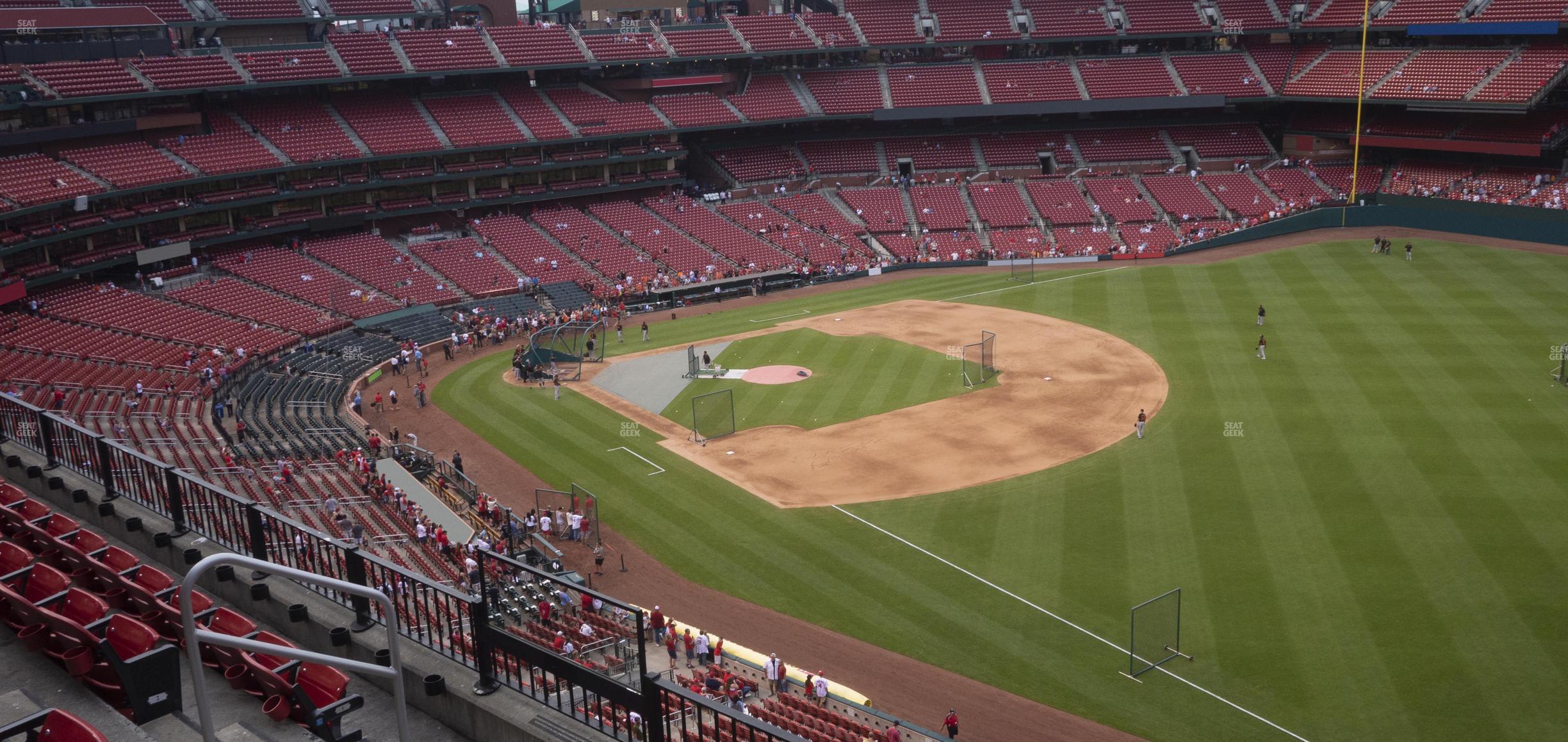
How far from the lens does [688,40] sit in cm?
7550

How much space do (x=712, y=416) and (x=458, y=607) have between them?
3113cm

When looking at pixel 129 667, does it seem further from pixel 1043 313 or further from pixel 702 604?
pixel 1043 313

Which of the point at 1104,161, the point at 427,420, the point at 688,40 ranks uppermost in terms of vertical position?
the point at 688,40

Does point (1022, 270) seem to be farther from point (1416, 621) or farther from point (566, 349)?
point (1416, 621)

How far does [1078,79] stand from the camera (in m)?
78.6

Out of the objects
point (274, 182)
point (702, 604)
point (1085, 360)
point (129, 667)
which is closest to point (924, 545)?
point (702, 604)

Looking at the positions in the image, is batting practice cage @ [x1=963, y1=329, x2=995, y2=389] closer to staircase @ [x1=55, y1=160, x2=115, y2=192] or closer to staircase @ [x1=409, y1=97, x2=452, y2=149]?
staircase @ [x1=409, y1=97, x2=452, y2=149]

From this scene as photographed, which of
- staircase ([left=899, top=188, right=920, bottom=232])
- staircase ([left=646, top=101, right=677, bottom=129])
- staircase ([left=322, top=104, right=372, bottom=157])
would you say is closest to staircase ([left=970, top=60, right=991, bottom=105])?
staircase ([left=899, top=188, right=920, bottom=232])

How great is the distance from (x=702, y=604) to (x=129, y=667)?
1940 centimetres

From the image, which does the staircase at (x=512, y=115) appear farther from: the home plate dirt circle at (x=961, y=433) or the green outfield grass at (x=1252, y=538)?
the green outfield grass at (x=1252, y=538)

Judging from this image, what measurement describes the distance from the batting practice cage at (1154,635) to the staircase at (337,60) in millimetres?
54508

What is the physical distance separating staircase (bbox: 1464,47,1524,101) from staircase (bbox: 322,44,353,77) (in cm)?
6381

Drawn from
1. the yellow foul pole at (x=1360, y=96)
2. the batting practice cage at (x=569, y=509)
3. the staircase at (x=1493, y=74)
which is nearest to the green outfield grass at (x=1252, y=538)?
the batting practice cage at (x=569, y=509)

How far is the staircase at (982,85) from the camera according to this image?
7725 cm
